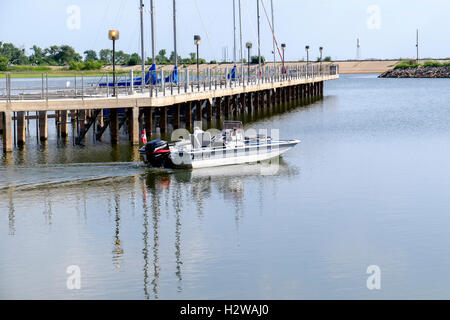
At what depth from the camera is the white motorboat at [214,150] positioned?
33781 mm

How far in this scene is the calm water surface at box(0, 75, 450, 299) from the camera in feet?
63.4

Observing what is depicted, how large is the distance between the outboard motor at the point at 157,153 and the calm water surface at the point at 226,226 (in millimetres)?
544

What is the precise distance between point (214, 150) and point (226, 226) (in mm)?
10202

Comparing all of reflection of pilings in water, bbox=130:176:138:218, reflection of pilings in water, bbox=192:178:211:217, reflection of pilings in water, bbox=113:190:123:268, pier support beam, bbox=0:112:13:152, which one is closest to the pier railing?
pier support beam, bbox=0:112:13:152

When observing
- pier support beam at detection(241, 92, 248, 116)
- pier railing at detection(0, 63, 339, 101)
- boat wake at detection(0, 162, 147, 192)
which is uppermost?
pier railing at detection(0, 63, 339, 101)

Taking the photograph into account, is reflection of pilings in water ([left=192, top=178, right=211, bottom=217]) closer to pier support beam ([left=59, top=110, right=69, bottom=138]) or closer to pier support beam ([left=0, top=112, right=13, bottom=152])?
pier support beam ([left=0, top=112, right=13, bottom=152])

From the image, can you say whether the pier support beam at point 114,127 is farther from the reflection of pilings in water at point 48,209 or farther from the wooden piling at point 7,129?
the reflection of pilings in water at point 48,209

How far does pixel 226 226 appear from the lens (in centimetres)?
2486

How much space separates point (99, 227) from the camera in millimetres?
25016

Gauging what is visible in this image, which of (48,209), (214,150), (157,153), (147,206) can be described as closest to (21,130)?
(157,153)

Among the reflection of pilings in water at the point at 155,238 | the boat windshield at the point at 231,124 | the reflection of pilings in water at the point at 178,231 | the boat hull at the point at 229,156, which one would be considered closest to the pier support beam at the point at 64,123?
the boat windshield at the point at 231,124

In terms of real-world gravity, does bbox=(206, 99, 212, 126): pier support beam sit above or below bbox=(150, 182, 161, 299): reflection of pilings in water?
above
